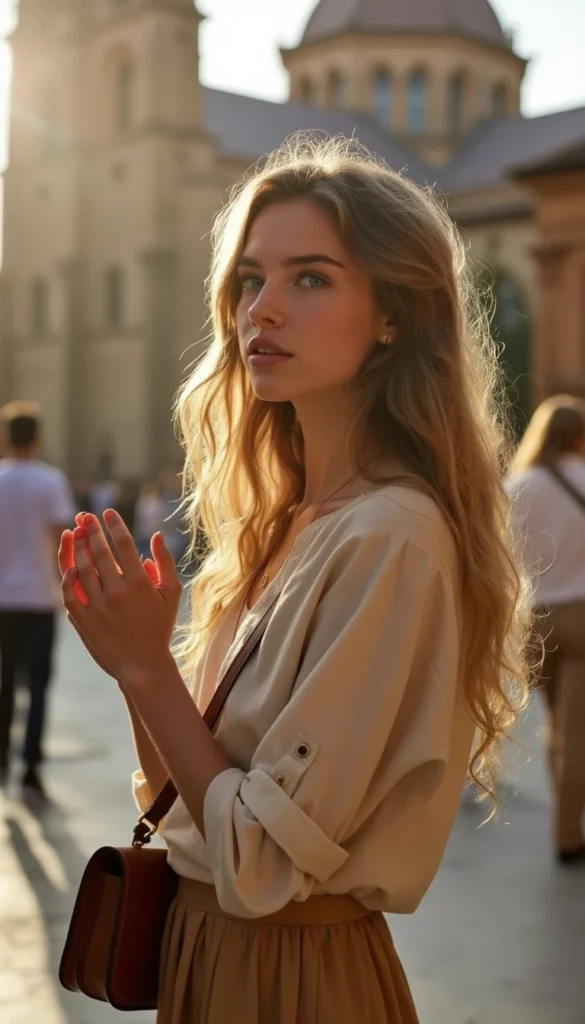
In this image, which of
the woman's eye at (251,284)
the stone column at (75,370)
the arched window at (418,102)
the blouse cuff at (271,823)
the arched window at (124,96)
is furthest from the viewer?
the arched window at (418,102)

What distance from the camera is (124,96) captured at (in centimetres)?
5141

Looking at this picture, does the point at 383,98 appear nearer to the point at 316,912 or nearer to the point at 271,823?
the point at 316,912

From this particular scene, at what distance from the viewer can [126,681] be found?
1851 mm

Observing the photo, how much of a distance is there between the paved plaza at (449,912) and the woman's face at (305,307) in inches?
65.3

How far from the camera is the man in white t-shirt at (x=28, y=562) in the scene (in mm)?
7996

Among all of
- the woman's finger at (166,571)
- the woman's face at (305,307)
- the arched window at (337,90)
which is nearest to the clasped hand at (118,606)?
the woman's finger at (166,571)

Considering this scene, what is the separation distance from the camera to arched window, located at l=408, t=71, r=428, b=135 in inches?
2464

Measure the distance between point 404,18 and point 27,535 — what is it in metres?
60.3

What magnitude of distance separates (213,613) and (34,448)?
20.0 ft

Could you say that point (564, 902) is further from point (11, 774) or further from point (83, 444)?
point (83, 444)

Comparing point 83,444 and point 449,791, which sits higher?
point 449,791

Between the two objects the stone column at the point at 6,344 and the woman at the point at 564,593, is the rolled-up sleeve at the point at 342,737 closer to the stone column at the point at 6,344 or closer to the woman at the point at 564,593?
the woman at the point at 564,593

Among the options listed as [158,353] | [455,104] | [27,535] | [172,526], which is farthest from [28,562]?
[455,104]

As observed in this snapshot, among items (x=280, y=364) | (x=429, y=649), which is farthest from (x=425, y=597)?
(x=280, y=364)
